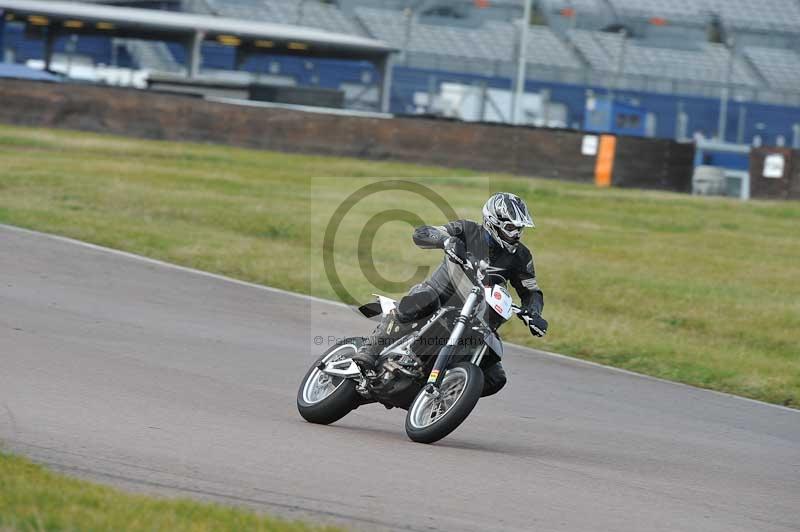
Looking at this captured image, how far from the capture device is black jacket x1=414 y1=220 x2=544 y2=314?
8211 mm

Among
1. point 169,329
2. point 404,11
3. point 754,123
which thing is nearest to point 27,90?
point 169,329

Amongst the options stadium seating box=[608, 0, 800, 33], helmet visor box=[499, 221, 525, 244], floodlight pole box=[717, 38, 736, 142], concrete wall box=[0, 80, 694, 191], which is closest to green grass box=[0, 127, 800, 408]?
concrete wall box=[0, 80, 694, 191]

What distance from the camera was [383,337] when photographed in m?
8.50

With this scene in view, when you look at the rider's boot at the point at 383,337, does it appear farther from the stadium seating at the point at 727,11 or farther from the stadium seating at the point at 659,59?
the stadium seating at the point at 727,11

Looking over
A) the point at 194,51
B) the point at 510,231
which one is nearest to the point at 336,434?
the point at 510,231

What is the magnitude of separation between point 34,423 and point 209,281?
371 inches

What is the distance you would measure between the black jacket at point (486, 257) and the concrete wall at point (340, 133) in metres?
24.9

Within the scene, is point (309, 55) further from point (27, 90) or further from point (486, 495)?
point (486, 495)

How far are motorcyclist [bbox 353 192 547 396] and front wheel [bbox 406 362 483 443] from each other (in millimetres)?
337

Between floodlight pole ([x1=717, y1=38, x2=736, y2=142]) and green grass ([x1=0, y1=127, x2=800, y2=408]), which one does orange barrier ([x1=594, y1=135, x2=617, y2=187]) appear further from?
floodlight pole ([x1=717, y1=38, x2=736, y2=142])

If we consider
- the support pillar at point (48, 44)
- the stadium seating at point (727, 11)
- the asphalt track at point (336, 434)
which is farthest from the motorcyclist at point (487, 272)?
the stadium seating at point (727, 11)

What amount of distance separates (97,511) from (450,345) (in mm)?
3274

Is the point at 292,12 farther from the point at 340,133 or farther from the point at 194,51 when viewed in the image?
the point at 340,133

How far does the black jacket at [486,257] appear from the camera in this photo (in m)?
8.21
